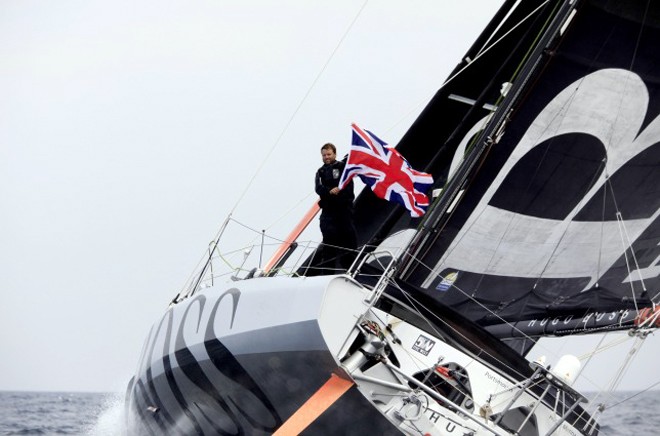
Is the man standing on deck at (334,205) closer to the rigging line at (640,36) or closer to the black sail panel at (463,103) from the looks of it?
the black sail panel at (463,103)

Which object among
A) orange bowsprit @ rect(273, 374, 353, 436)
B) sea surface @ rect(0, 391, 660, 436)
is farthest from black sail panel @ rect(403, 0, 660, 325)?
orange bowsprit @ rect(273, 374, 353, 436)

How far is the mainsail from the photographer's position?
20.6 feet

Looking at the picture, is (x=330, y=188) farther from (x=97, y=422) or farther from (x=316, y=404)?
(x=97, y=422)

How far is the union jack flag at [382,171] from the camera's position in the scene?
18.0 feet

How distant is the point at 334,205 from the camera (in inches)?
227

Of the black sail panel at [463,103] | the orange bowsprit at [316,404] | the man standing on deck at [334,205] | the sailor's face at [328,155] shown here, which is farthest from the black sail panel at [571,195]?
the orange bowsprit at [316,404]

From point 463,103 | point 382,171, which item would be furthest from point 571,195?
point 382,171

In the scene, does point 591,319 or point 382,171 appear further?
point 591,319

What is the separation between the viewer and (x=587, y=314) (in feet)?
21.3

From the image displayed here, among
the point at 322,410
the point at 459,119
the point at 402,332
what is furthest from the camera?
the point at 459,119

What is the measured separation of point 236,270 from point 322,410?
1.65m

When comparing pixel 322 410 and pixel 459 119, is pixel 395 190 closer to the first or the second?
pixel 322 410

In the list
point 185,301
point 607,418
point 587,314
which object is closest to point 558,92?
point 587,314

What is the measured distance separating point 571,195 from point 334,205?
1797 millimetres
